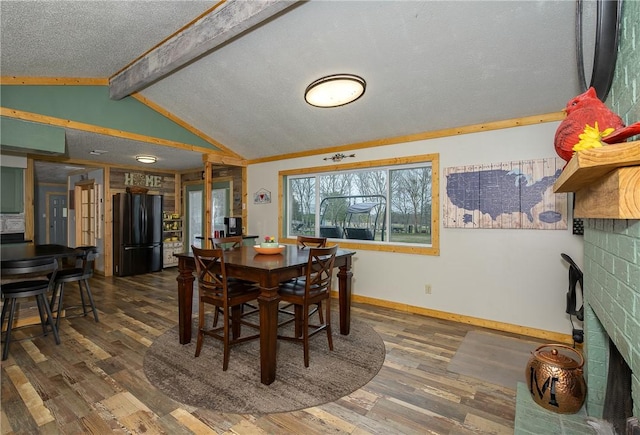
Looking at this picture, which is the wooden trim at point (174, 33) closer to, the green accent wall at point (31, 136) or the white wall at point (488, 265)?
the green accent wall at point (31, 136)

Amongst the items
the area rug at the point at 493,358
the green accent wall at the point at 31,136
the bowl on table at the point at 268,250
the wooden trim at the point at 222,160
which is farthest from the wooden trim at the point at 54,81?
the area rug at the point at 493,358

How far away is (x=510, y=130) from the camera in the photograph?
3.32 m

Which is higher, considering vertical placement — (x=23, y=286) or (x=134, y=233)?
(x=134, y=233)

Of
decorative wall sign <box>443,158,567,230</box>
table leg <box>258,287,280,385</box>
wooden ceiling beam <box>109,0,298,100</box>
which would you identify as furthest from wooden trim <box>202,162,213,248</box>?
decorative wall sign <box>443,158,567,230</box>

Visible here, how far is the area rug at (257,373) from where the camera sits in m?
2.08

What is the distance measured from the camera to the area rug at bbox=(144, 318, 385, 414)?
6.83ft

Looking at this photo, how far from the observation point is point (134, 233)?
6176 mm

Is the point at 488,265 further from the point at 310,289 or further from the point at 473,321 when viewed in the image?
the point at 310,289

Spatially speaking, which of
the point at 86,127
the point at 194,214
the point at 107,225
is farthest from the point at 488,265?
the point at 107,225

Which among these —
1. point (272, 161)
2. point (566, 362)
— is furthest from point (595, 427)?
point (272, 161)

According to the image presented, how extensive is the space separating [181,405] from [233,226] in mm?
4058

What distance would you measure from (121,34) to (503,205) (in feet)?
14.0

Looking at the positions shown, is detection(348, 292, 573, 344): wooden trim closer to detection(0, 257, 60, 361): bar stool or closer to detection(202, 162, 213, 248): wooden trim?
detection(202, 162, 213, 248): wooden trim

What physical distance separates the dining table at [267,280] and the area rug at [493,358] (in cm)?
114
